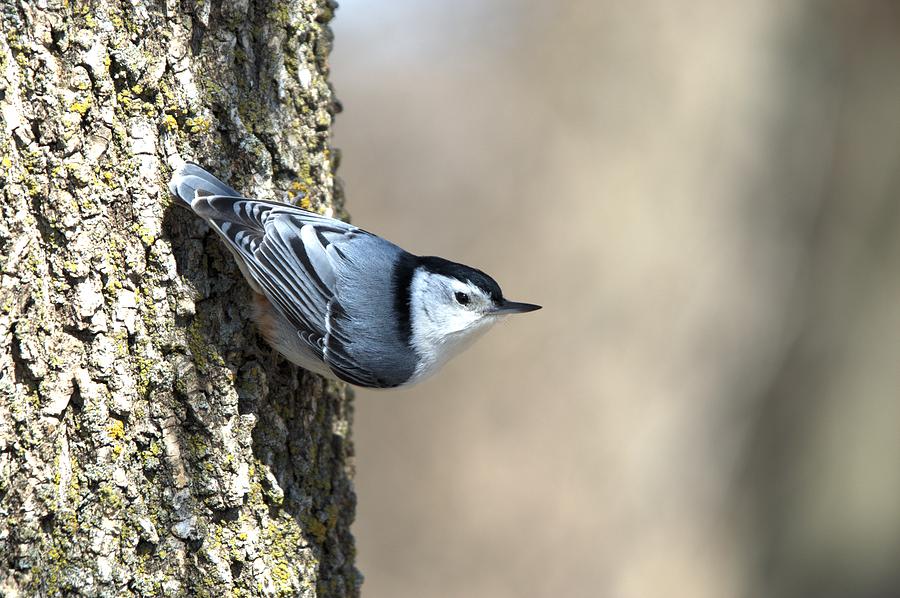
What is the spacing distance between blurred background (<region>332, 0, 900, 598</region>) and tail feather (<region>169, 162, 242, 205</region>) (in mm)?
3562

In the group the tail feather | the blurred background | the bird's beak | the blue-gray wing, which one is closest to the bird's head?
the bird's beak

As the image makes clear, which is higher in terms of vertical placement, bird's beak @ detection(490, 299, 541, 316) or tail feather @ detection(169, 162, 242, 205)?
tail feather @ detection(169, 162, 242, 205)

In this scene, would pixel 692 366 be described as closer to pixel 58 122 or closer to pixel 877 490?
pixel 877 490

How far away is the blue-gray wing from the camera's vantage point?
6.63ft

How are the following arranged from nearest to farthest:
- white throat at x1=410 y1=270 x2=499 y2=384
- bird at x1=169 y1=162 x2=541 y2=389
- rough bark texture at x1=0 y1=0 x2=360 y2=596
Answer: rough bark texture at x1=0 y1=0 x2=360 y2=596 → bird at x1=169 y1=162 x2=541 y2=389 → white throat at x1=410 y1=270 x2=499 y2=384

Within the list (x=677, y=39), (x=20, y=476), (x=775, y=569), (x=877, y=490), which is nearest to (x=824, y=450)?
(x=877, y=490)

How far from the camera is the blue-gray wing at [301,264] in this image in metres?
2.02

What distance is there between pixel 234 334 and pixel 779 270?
4.64m

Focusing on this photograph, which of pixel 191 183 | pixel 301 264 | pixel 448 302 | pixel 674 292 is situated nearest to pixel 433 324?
pixel 448 302

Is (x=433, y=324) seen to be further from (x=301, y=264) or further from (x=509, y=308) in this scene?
(x=301, y=264)

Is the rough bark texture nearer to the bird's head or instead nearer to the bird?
the bird

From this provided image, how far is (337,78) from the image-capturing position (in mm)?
6090

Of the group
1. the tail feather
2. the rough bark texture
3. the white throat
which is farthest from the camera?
the white throat

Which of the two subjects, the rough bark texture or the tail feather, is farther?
the tail feather
